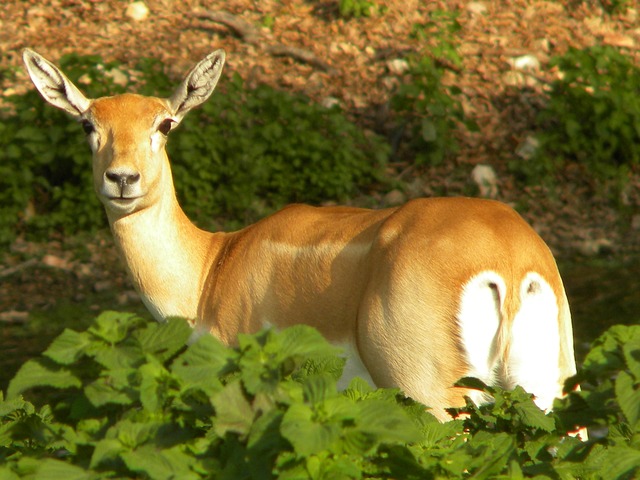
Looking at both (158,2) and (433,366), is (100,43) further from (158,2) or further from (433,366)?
(433,366)

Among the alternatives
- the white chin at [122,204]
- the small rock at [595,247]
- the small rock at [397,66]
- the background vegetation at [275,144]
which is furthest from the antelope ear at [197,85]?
the small rock at [397,66]

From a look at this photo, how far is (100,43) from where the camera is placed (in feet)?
31.8

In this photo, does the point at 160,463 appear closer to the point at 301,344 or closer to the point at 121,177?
the point at 301,344

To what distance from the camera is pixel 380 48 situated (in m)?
9.89

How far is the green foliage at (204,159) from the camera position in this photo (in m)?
8.12

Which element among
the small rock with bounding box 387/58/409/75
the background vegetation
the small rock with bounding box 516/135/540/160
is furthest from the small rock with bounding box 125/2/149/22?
the small rock with bounding box 516/135/540/160

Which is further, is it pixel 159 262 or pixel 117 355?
pixel 159 262

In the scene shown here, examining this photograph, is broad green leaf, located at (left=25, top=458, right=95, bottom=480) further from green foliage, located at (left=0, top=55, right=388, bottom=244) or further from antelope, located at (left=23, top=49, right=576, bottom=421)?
green foliage, located at (left=0, top=55, right=388, bottom=244)

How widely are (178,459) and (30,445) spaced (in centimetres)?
73

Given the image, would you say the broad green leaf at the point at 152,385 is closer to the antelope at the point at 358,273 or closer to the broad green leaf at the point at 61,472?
the broad green leaf at the point at 61,472

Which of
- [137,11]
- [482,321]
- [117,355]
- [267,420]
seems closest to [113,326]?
[117,355]

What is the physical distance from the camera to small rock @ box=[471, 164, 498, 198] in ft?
28.2

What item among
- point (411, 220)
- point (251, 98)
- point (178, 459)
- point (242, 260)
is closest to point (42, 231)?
point (251, 98)

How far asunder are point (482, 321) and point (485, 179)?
4.86 meters
